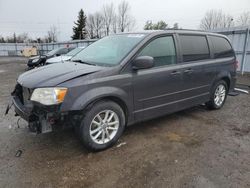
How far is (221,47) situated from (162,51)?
2024 millimetres

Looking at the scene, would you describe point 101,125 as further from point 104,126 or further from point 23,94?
point 23,94

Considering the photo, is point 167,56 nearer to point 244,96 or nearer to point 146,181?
point 146,181

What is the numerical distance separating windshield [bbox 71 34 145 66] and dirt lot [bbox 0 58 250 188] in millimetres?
1329

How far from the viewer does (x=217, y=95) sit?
5.21 metres

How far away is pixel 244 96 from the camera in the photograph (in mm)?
6645

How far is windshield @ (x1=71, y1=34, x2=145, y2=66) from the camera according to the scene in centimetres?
350

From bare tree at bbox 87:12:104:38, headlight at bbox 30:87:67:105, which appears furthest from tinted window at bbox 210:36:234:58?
bare tree at bbox 87:12:104:38

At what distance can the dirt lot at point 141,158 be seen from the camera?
103 inches

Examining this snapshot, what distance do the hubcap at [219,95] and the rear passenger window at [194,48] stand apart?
934mm

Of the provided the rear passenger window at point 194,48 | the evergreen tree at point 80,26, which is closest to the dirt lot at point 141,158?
the rear passenger window at point 194,48

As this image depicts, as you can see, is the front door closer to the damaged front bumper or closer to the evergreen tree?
the damaged front bumper

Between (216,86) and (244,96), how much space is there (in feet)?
7.33

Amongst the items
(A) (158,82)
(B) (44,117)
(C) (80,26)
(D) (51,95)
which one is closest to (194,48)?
(A) (158,82)

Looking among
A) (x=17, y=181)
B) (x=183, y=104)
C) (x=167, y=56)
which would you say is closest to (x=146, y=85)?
(x=167, y=56)
